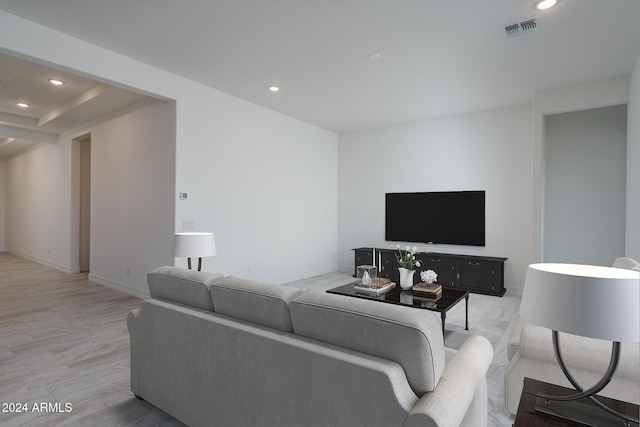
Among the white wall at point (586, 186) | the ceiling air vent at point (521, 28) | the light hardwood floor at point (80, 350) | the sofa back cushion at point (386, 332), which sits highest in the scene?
the ceiling air vent at point (521, 28)

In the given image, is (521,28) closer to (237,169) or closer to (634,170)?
(634,170)

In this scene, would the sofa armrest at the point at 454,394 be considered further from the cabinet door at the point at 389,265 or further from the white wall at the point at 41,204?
the white wall at the point at 41,204

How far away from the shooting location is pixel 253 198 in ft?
18.3

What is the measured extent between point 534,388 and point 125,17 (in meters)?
4.08

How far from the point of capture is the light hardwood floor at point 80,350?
2.23 metres

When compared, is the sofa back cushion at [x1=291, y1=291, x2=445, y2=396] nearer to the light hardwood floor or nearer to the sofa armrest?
the sofa armrest

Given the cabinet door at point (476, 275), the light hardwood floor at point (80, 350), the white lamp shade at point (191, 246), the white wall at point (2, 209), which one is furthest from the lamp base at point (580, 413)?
the white wall at point (2, 209)

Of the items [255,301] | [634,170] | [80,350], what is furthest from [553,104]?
[80,350]

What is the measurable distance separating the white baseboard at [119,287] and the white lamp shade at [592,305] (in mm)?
4980

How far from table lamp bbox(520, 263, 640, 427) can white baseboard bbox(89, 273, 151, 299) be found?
16.2 feet

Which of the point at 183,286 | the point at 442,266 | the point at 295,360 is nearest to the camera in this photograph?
the point at 295,360

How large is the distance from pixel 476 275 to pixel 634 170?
7.89ft

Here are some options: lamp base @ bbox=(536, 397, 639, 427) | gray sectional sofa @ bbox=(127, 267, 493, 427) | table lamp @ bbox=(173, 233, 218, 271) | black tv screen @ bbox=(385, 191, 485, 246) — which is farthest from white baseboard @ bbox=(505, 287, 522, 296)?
table lamp @ bbox=(173, 233, 218, 271)

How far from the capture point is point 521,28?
10.6 feet
